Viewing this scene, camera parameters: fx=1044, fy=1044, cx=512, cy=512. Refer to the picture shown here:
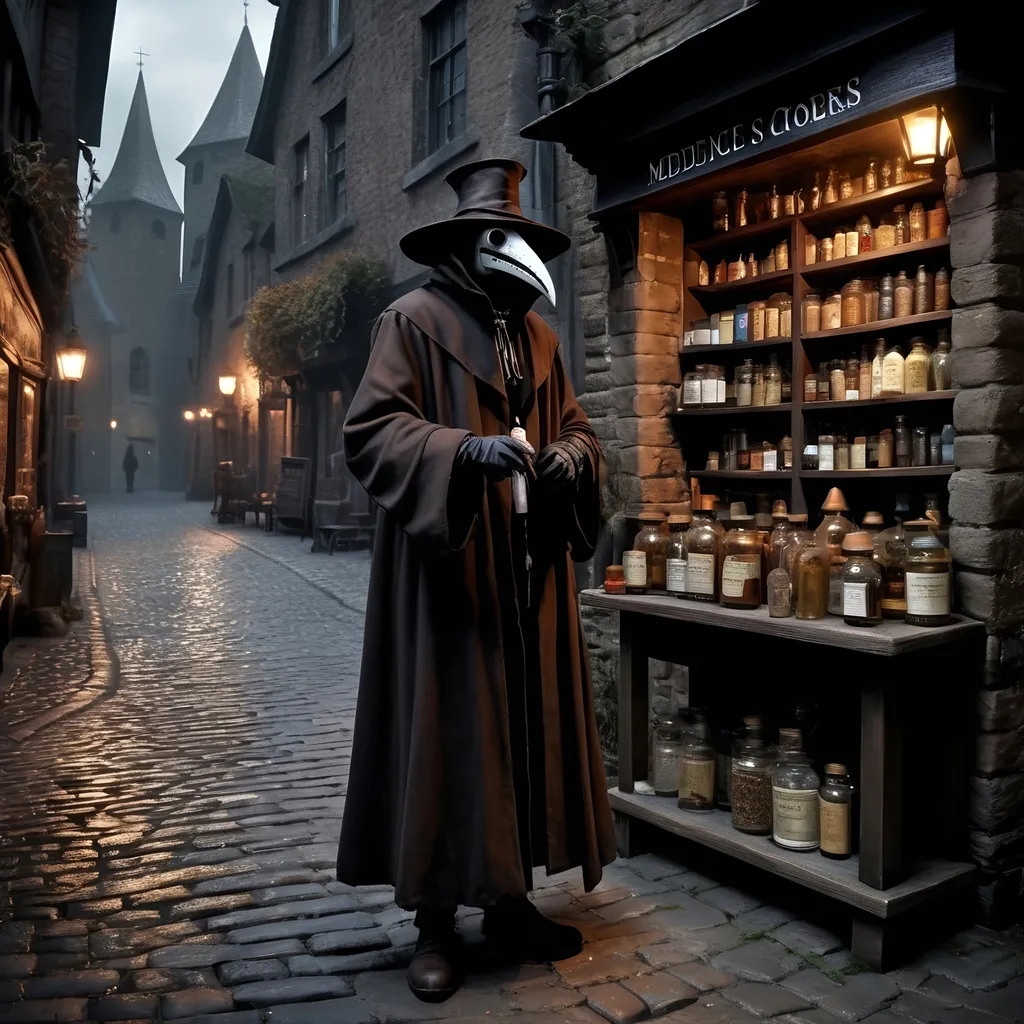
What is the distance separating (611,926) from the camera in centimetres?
337

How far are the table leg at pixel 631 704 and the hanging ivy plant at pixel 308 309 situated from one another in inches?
432

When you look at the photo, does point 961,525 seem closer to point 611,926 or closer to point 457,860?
point 611,926

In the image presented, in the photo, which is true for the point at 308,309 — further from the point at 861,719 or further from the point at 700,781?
the point at 861,719

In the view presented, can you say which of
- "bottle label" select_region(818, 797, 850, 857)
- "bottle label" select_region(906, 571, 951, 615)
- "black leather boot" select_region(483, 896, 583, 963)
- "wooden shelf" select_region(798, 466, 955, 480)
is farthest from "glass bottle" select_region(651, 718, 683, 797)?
"wooden shelf" select_region(798, 466, 955, 480)

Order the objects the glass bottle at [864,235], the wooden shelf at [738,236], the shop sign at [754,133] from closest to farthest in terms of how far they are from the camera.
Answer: the shop sign at [754,133], the glass bottle at [864,235], the wooden shelf at [738,236]

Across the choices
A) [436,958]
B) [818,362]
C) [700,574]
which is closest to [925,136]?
[818,362]

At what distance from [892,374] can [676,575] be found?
1204 mm

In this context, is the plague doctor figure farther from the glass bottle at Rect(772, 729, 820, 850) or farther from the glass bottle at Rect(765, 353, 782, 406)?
the glass bottle at Rect(765, 353, 782, 406)

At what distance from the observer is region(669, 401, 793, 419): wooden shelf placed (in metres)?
4.67

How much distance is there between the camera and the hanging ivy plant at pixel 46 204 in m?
8.35

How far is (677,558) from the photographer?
13.2 feet

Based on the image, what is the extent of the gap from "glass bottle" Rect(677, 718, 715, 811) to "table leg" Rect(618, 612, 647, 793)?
0.91ft

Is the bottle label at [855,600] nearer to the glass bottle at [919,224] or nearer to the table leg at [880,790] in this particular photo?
the table leg at [880,790]

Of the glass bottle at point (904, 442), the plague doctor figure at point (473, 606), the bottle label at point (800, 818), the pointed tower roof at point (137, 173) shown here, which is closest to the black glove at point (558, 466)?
the plague doctor figure at point (473, 606)
